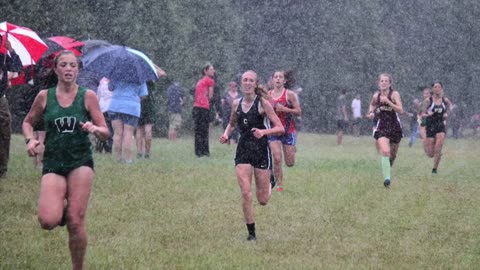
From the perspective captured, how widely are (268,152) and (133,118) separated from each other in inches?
289

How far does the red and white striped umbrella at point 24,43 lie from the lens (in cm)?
Result: 1330

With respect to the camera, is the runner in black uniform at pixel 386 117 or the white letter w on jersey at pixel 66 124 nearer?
the white letter w on jersey at pixel 66 124

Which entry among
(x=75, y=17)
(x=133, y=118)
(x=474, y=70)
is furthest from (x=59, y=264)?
(x=474, y=70)

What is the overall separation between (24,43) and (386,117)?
20.5ft

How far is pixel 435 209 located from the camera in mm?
11820

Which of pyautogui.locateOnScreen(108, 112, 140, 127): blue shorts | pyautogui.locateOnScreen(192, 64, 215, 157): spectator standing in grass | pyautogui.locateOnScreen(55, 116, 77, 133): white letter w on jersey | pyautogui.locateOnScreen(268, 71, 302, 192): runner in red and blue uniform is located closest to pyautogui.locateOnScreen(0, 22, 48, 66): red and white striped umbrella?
pyautogui.locateOnScreen(108, 112, 140, 127): blue shorts

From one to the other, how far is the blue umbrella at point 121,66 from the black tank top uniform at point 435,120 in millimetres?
5913

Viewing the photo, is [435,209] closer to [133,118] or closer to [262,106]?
[262,106]

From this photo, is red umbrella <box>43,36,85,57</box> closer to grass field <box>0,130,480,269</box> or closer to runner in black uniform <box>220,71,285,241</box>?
grass field <box>0,130,480,269</box>

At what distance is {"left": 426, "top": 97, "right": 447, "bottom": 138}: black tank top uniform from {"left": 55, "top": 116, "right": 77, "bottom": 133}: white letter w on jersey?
1219cm

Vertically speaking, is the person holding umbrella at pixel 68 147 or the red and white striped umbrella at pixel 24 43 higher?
the red and white striped umbrella at pixel 24 43

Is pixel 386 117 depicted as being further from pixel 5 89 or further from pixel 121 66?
pixel 5 89

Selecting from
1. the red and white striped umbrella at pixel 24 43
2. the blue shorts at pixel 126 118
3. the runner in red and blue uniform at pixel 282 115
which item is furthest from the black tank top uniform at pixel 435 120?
the red and white striped umbrella at pixel 24 43

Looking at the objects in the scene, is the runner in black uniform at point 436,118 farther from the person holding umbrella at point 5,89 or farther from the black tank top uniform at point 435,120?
the person holding umbrella at point 5,89
